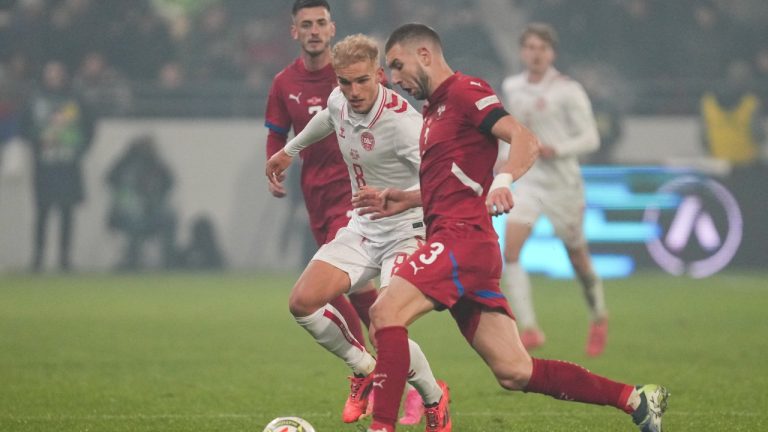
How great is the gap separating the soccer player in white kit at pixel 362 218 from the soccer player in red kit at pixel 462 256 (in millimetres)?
474

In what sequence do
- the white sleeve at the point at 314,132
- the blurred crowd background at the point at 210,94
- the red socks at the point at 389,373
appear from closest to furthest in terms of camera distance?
1. the red socks at the point at 389,373
2. the white sleeve at the point at 314,132
3. the blurred crowd background at the point at 210,94

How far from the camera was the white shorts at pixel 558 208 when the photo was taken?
35.0 feet

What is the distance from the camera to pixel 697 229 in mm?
17406

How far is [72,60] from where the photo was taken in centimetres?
1959

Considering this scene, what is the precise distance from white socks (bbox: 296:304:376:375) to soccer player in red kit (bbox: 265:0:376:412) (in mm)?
611

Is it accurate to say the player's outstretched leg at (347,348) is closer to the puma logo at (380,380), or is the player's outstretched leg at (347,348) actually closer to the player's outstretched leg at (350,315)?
the player's outstretched leg at (350,315)

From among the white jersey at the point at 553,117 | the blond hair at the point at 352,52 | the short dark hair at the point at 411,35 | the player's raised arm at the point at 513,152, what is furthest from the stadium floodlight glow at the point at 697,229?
the player's raised arm at the point at 513,152

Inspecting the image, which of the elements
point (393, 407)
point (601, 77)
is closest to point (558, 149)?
point (393, 407)

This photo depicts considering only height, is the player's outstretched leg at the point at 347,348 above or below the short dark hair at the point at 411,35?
below

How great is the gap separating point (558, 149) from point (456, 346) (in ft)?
5.92

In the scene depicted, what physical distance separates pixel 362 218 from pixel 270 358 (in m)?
3.10

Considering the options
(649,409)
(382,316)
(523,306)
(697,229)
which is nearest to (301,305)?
(382,316)

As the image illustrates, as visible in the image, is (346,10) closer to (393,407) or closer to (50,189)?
(50,189)

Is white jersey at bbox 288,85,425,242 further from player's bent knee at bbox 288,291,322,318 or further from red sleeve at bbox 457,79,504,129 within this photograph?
red sleeve at bbox 457,79,504,129
